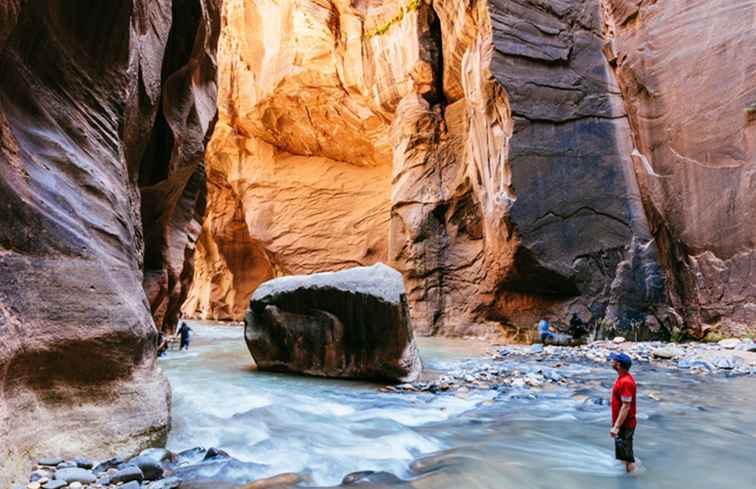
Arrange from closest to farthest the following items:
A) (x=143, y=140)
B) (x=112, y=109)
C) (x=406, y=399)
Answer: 1. (x=112, y=109)
2. (x=406, y=399)
3. (x=143, y=140)

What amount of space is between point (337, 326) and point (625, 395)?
4731 mm

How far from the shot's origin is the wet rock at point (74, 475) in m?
3.09

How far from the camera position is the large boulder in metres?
7.37

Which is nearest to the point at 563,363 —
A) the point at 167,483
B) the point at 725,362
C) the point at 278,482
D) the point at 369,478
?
the point at 725,362

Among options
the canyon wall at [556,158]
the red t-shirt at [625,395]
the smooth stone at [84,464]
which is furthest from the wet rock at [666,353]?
the smooth stone at [84,464]

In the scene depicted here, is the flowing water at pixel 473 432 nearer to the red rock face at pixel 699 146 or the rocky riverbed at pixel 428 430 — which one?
the rocky riverbed at pixel 428 430

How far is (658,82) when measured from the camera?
14.1 m

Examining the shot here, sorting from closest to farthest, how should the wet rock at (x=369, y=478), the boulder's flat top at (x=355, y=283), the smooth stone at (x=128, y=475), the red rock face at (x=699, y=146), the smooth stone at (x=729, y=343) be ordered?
the smooth stone at (x=128, y=475)
the wet rock at (x=369, y=478)
the boulder's flat top at (x=355, y=283)
the smooth stone at (x=729, y=343)
the red rock face at (x=699, y=146)

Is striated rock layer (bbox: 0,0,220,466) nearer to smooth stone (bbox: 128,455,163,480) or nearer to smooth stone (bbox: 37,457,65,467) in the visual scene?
smooth stone (bbox: 37,457,65,467)

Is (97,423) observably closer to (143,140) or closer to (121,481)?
(121,481)

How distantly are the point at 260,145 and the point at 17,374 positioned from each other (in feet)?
85.5

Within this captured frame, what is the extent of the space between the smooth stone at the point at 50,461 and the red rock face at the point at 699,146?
13333 mm

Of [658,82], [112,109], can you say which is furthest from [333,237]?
[112,109]

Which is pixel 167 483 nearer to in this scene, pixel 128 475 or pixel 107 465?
pixel 128 475
